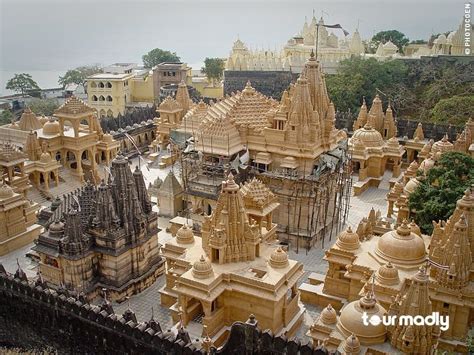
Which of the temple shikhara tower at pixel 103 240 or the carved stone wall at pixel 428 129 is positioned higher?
the carved stone wall at pixel 428 129

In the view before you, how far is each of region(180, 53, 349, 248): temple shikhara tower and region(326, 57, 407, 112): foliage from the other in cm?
1879

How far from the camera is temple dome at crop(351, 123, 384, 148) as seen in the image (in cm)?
3306

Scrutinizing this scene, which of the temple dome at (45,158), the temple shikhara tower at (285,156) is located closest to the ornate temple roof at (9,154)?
the temple dome at (45,158)

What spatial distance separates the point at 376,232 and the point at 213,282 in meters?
8.86

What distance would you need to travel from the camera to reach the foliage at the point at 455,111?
38.4 m

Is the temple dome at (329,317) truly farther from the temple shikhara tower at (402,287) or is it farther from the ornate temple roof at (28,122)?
the ornate temple roof at (28,122)

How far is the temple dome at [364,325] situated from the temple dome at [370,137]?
20.3 metres

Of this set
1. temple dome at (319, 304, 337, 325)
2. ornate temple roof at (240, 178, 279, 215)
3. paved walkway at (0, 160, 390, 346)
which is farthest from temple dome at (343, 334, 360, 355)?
ornate temple roof at (240, 178, 279, 215)

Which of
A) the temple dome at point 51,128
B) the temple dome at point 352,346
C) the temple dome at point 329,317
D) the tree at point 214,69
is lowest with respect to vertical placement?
the temple dome at point 329,317

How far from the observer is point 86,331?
14.8 meters

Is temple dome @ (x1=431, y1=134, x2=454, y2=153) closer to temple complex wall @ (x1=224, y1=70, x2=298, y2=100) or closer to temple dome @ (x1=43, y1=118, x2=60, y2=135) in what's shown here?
temple dome @ (x1=43, y1=118, x2=60, y2=135)

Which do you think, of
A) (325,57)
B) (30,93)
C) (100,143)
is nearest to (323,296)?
(100,143)

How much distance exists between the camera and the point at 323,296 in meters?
19.3

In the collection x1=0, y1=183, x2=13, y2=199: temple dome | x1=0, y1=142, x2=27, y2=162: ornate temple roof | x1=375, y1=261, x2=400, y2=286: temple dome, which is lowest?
x1=375, y1=261, x2=400, y2=286: temple dome
